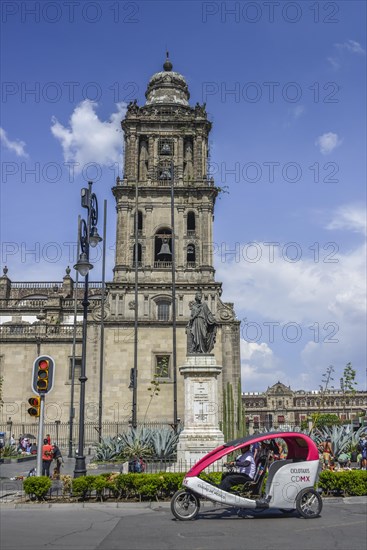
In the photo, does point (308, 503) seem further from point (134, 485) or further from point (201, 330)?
point (201, 330)

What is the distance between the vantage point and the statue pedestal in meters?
16.1

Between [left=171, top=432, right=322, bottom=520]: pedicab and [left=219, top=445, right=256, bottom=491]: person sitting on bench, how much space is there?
0.34 feet

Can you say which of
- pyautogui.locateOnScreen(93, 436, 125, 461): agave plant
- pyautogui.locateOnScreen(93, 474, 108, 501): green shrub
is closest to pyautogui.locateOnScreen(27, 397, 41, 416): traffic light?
pyautogui.locateOnScreen(93, 474, 108, 501): green shrub

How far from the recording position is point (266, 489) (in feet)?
31.4

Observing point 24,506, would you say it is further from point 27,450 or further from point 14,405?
point 14,405

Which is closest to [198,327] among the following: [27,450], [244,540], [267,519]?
[267,519]

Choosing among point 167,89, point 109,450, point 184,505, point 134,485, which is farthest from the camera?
point 167,89

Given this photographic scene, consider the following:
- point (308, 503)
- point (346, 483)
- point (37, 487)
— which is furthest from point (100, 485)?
point (346, 483)

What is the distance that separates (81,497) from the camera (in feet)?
38.0

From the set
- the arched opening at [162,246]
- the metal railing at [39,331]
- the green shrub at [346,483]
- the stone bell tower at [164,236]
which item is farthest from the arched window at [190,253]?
the green shrub at [346,483]

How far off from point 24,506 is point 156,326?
87.8ft

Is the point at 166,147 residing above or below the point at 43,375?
above

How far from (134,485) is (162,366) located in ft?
81.7

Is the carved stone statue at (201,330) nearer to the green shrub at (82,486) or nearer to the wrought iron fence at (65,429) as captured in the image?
the green shrub at (82,486)
